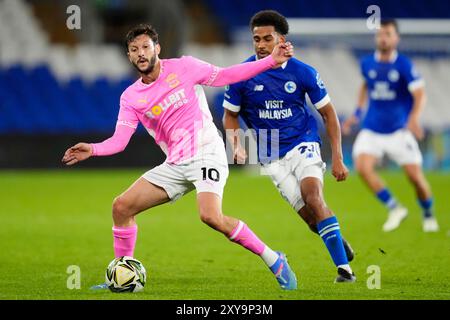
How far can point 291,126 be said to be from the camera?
804cm

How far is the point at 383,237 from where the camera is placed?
11.1 metres

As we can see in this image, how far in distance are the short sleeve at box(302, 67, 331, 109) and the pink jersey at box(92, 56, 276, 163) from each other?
0.66m

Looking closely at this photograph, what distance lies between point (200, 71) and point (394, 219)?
17.5ft

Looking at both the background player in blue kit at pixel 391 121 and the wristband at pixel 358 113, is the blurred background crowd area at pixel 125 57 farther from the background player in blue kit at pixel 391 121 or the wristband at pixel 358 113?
the wristband at pixel 358 113

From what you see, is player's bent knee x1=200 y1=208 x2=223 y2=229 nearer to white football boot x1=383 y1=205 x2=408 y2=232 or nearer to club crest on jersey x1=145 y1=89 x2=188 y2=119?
club crest on jersey x1=145 y1=89 x2=188 y2=119

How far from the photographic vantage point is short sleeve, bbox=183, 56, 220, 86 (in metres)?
7.45

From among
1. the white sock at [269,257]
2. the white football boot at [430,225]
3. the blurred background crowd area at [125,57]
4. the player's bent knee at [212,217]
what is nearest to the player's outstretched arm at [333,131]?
the white sock at [269,257]

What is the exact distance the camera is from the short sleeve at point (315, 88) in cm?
776

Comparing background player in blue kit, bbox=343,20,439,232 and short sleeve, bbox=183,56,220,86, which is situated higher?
background player in blue kit, bbox=343,20,439,232

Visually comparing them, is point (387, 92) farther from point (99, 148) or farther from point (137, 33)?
point (99, 148)

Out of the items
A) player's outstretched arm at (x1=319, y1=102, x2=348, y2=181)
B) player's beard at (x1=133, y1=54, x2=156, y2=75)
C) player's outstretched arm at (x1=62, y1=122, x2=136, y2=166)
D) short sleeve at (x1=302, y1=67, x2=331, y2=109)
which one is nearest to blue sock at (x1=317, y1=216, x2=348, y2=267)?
player's outstretched arm at (x1=319, y1=102, x2=348, y2=181)

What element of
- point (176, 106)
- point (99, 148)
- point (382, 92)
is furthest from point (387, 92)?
point (99, 148)

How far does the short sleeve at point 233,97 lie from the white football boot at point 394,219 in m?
4.40

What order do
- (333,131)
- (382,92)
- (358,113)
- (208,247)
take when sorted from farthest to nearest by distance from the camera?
(382,92) < (358,113) < (208,247) < (333,131)
